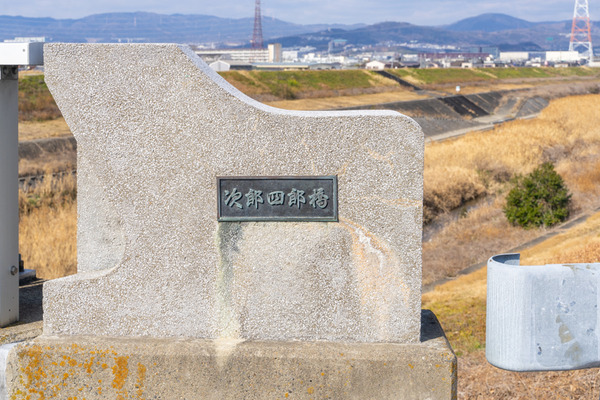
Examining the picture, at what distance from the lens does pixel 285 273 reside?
3.71 meters

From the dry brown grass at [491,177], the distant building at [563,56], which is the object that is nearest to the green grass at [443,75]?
the dry brown grass at [491,177]

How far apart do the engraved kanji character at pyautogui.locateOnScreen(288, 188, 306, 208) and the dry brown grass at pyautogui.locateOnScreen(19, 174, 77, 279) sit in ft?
27.3

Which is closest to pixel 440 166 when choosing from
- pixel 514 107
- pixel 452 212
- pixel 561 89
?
pixel 452 212

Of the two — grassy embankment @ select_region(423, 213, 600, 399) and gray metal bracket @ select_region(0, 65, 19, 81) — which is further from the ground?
gray metal bracket @ select_region(0, 65, 19, 81)

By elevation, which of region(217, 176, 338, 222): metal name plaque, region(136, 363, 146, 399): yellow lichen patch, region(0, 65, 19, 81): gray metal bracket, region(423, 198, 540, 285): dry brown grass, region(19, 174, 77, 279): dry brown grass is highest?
region(0, 65, 19, 81): gray metal bracket

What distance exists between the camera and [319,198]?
3652 millimetres

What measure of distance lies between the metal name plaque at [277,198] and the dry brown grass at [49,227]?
26.7ft

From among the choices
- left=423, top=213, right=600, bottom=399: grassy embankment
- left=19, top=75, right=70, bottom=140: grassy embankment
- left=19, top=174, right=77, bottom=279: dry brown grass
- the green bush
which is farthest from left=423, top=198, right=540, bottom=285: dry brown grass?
left=19, top=75, right=70, bottom=140: grassy embankment

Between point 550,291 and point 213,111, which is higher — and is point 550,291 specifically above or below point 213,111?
Result: below

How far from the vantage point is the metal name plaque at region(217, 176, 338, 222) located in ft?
12.0

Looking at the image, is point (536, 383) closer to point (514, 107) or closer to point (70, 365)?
point (70, 365)

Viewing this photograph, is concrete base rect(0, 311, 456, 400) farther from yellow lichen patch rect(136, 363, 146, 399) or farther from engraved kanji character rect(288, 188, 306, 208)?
engraved kanji character rect(288, 188, 306, 208)

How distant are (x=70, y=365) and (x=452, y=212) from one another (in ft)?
57.2

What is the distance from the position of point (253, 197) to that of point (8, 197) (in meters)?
1.90
